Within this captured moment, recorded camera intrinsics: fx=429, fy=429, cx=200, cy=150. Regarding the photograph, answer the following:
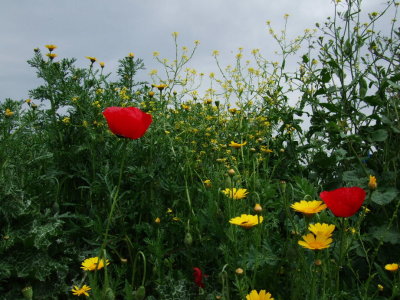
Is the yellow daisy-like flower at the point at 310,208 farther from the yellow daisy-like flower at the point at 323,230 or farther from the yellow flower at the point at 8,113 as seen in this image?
the yellow flower at the point at 8,113

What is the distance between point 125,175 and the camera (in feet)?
7.50

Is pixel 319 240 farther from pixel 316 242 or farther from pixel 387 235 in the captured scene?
pixel 387 235


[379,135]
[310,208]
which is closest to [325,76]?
[379,135]

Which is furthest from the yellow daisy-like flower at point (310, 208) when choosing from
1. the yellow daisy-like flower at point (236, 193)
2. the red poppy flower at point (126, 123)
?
the red poppy flower at point (126, 123)

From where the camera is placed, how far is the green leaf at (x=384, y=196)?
73.9 inches

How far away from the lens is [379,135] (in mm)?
2107

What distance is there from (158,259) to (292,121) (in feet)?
4.29

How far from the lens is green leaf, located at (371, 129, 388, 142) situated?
6.85 ft

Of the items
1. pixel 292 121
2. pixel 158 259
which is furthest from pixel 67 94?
pixel 292 121

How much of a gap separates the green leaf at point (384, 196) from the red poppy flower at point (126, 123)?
1.15 meters

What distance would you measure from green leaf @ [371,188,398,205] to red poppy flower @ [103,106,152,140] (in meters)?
1.15

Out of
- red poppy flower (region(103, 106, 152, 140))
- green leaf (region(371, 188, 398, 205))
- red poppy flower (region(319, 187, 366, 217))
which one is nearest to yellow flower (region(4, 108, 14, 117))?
red poppy flower (region(103, 106, 152, 140))

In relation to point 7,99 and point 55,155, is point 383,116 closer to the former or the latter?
point 55,155

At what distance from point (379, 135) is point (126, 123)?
1.38 metres
